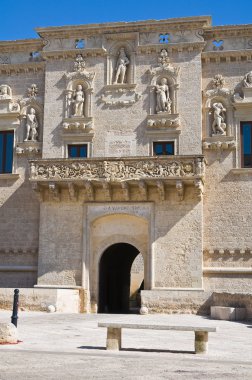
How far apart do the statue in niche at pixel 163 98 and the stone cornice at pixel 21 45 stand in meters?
6.37

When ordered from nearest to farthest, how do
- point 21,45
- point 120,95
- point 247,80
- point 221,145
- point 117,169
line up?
1. point 117,169
2. point 221,145
3. point 247,80
4. point 120,95
5. point 21,45

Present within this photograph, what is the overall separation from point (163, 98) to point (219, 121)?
2.67 meters

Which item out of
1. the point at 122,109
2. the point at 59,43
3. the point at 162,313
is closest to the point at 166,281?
the point at 162,313

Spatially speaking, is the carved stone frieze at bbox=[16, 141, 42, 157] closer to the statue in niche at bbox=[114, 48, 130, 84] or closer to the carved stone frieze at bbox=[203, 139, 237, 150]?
the statue in niche at bbox=[114, 48, 130, 84]

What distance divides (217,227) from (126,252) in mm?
7213

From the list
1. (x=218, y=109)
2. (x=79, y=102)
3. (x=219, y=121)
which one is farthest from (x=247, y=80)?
(x=79, y=102)

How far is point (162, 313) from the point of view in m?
22.7

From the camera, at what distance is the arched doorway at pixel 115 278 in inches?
1048

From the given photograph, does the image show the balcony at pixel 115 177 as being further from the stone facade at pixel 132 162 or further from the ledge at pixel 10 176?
the ledge at pixel 10 176

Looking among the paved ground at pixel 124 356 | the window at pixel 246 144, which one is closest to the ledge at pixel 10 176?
the window at pixel 246 144

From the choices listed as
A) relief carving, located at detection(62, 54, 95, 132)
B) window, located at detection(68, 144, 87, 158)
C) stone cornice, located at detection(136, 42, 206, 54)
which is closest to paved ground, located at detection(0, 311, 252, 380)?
window, located at detection(68, 144, 87, 158)

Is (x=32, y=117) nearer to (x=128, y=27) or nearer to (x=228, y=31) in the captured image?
(x=128, y=27)

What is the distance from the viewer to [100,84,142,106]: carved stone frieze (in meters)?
26.4

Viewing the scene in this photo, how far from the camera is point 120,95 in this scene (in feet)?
87.3
